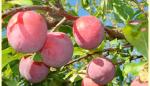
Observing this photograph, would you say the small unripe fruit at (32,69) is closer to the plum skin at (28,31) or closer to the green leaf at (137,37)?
the plum skin at (28,31)

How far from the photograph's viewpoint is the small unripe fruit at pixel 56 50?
4.14 ft

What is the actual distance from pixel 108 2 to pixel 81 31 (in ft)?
2.64

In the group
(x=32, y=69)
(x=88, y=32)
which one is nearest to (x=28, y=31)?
(x=88, y=32)

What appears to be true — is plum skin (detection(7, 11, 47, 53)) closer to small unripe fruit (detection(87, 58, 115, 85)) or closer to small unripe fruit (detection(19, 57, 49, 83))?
small unripe fruit (detection(19, 57, 49, 83))

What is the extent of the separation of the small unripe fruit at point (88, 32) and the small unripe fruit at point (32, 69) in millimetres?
209

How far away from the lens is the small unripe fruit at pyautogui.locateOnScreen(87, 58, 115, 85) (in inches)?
58.3

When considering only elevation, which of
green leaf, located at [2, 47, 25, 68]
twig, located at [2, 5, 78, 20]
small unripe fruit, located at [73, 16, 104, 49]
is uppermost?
twig, located at [2, 5, 78, 20]

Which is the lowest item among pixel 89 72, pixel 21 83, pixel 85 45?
pixel 21 83

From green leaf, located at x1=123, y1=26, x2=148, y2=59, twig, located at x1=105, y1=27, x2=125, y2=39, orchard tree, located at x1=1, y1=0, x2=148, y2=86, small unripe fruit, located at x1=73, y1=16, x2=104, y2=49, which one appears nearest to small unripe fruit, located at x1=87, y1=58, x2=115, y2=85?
orchard tree, located at x1=1, y1=0, x2=148, y2=86

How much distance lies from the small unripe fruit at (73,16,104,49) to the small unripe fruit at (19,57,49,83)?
0.21 m

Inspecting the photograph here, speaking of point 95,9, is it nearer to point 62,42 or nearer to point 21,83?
point 21,83

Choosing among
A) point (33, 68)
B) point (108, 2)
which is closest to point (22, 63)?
point (33, 68)

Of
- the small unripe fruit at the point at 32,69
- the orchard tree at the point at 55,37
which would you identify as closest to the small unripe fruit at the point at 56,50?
the orchard tree at the point at 55,37

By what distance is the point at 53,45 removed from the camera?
127 cm
